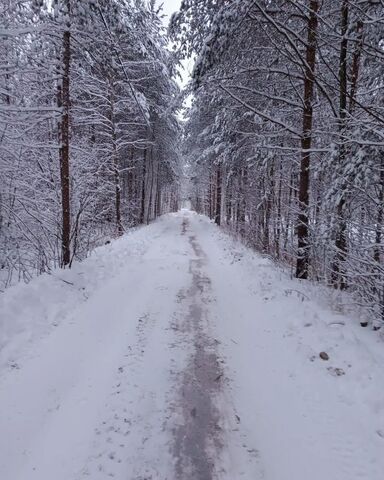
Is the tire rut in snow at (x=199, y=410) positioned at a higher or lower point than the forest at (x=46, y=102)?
lower

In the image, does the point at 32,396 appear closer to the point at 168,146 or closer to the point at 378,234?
the point at 378,234

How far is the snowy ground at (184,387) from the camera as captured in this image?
311 centimetres

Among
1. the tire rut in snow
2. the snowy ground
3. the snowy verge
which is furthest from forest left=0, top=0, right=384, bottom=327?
the tire rut in snow

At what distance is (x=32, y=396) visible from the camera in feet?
13.0

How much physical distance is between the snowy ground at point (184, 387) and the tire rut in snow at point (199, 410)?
0.05 ft

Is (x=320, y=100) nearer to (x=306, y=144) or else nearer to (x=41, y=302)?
(x=306, y=144)

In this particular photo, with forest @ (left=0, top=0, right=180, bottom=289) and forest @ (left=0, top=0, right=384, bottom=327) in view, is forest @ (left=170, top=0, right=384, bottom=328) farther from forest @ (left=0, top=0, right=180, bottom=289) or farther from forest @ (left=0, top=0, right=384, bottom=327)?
forest @ (left=0, top=0, right=180, bottom=289)

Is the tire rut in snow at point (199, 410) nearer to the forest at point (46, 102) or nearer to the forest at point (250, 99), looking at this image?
the forest at point (250, 99)

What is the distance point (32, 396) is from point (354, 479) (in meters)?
3.37

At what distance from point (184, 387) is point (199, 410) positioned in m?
0.50

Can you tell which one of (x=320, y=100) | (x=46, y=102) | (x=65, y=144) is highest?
(x=46, y=102)

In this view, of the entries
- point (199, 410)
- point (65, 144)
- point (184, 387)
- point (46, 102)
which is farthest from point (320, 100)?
point (46, 102)

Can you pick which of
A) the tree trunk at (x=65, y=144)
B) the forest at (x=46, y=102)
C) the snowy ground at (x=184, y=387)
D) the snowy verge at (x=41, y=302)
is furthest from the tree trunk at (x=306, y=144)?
the tree trunk at (x=65, y=144)

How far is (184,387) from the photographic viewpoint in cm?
429
